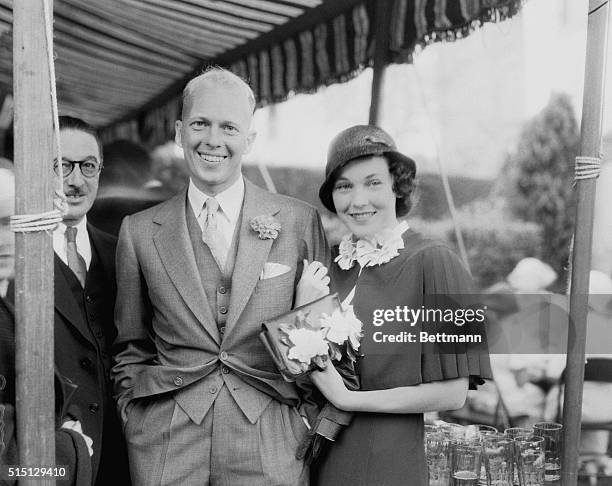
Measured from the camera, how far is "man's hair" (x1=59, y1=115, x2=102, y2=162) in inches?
120

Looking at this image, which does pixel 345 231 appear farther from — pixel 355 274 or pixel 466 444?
pixel 466 444

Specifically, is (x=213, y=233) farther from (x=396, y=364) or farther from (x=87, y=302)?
(x=396, y=364)

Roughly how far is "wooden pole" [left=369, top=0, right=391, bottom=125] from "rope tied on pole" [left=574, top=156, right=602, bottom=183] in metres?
0.79

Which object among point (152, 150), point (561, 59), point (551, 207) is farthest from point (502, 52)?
point (152, 150)

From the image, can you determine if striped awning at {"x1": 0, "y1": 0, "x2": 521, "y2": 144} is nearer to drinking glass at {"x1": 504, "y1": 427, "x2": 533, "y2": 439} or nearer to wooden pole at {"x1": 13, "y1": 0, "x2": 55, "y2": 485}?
wooden pole at {"x1": 13, "y1": 0, "x2": 55, "y2": 485}

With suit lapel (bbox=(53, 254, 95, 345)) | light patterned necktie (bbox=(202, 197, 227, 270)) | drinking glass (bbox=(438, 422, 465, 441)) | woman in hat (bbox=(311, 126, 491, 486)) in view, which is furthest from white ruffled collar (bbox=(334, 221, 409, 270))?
suit lapel (bbox=(53, 254, 95, 345))

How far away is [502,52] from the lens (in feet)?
9.59

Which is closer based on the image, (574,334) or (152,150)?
(574,334)

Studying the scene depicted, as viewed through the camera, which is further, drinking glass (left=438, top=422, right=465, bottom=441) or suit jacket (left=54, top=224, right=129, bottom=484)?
drinking glass (left=438, top=422, right=465, bottom=441)

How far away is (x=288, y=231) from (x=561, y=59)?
1238 millimetres

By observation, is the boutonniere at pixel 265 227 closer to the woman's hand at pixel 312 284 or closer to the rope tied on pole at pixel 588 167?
the woman's hand at pixel 312 284

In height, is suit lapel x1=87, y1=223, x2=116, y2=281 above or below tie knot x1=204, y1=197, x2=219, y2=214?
below

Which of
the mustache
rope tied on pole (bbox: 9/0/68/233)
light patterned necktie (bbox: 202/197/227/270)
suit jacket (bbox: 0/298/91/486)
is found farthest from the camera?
the mustache

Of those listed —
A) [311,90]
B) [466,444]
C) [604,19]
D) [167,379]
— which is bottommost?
[466,444]
